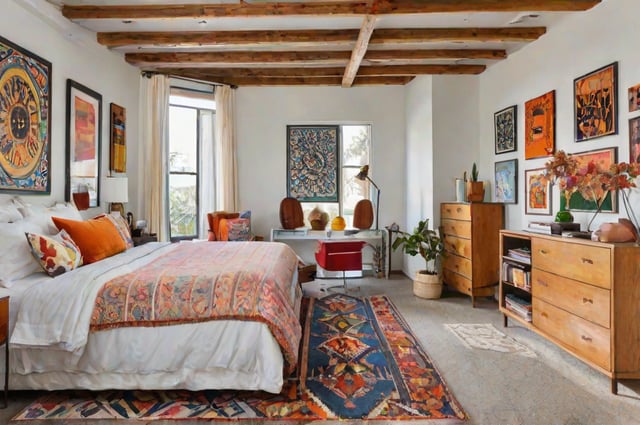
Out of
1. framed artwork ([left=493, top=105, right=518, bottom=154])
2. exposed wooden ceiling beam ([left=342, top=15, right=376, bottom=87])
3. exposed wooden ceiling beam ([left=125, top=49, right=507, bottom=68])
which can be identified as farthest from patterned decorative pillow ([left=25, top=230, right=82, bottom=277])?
framed artwork ([left=493, top=105, right=518, bottom=154])

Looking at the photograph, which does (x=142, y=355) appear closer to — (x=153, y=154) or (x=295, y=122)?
(x=153, y=154)

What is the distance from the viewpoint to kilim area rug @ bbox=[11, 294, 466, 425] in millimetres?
1930

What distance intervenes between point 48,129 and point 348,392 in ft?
10.8

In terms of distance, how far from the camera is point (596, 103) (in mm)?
2896

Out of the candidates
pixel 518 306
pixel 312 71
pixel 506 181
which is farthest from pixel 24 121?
pixel 506 181

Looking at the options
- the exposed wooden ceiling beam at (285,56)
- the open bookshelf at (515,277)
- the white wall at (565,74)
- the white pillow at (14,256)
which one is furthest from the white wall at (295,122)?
the white pillow at (14,256)

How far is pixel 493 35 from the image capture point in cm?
363

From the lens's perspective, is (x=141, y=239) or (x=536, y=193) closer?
(x=536, y=193)

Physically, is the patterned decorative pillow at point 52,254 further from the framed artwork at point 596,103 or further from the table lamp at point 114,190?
the framed artwork at point 596,103

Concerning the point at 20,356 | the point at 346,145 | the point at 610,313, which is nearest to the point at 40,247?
the point at 20,356

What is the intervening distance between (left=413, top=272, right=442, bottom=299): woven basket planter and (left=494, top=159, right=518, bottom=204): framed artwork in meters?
1.22

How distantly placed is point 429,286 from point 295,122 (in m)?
3.18

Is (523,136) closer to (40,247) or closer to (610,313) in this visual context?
(610,313)

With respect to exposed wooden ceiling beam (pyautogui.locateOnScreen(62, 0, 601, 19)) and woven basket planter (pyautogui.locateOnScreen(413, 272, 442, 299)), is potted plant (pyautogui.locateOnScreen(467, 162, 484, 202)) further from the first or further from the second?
exposed wooden ceiling beam (pyautogui.locateOnScreen(62, 0, 601, 19))
